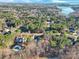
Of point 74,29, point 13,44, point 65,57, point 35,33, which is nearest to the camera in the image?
point 65,57

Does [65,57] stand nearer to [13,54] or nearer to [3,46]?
[13,54]

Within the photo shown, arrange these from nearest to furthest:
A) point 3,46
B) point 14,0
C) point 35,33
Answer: point 3,46 < point 35,33 < point 14,0

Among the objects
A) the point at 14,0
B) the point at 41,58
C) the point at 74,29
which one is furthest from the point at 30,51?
the point at 14,0

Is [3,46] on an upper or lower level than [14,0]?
upper

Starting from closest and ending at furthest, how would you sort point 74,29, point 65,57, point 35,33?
1. point 65,57
2. point 35,33
3. point 74,29

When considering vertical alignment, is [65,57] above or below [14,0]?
above

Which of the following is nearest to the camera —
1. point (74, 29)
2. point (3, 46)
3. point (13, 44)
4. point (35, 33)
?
point (3, 46)

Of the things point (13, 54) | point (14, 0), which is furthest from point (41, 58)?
point (14, 0)

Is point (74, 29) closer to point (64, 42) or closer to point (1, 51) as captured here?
point (64, 42)

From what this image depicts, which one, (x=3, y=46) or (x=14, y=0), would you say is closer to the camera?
(x=3, y=46)
